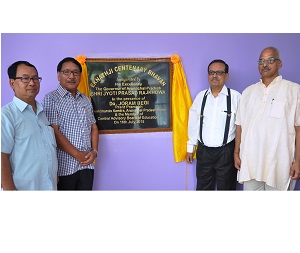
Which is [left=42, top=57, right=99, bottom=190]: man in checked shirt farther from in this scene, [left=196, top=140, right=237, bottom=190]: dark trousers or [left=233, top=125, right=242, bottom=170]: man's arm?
[left=233, top=125, right=242, bottom=170]: man's arm

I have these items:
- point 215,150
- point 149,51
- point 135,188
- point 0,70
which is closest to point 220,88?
point 215,150

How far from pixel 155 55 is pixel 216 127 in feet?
2.62

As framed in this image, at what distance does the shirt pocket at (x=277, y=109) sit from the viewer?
219 cm

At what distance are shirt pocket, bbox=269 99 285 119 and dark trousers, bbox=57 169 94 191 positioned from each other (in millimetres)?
1434

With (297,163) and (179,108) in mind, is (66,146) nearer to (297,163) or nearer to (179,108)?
(179,108)

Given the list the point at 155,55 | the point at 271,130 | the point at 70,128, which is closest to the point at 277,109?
the point at 271,130

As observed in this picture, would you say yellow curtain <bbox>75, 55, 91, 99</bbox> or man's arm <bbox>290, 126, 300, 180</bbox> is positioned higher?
yellow curtain <bbox>75, 55, 91, 99</bbox>

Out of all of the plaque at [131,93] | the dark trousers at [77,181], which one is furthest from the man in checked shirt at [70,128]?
the plaque at [131,93]

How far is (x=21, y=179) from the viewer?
1.81m

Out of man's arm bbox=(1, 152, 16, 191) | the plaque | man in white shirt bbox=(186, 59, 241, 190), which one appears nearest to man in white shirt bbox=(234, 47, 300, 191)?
man in white shirt bbox=(186, 59, 241, 190)

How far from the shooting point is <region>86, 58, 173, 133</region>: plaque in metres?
2.57

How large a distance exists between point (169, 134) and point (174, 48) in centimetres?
75

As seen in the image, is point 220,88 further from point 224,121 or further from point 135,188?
point 135,188

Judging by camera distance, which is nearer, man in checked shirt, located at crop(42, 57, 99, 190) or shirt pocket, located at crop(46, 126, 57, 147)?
shirt pocket, located at crop(46, 126, 57, 147)
